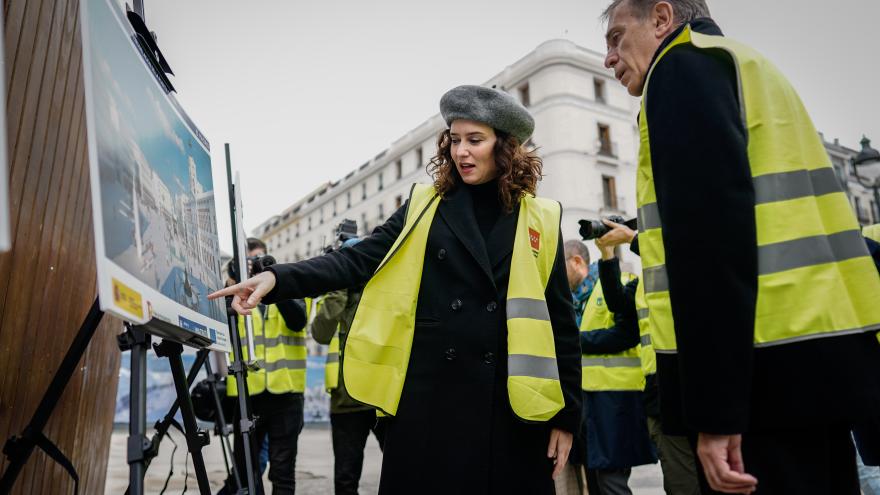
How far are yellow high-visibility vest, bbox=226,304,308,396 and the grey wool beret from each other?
2621 mm

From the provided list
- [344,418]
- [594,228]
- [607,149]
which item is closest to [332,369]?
[344,418]

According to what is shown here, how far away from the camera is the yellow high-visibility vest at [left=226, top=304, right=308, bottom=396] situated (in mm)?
4375

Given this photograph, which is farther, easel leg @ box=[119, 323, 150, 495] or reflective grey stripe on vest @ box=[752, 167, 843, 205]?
easel leg @ box=[119, 323, 150, 495]

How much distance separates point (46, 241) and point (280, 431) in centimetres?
257

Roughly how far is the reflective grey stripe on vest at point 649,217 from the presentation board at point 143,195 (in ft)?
4.20

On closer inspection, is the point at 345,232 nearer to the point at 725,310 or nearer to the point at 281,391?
the point at 281,391

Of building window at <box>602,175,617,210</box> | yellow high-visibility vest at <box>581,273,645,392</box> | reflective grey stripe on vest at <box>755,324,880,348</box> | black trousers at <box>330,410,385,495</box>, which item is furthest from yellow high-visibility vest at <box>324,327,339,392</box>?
building window at <box>602,175,617,210</box>

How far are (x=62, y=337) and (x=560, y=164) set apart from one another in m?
26.7

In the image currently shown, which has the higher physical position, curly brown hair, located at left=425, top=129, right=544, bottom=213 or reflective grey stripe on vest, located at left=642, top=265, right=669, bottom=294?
curly brown hair, located at left=425, top=129, right=544, bottom=213

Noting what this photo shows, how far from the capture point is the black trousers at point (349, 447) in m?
4.13

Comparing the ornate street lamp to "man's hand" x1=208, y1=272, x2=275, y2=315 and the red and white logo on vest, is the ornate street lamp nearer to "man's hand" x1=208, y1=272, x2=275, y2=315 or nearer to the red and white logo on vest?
the red and white logo on vest

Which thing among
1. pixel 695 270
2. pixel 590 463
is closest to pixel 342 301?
pixel 590 463

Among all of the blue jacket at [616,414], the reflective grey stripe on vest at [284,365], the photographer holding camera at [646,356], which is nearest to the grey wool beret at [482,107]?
the photographer holding camera at [646,356]

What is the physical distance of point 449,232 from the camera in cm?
211
